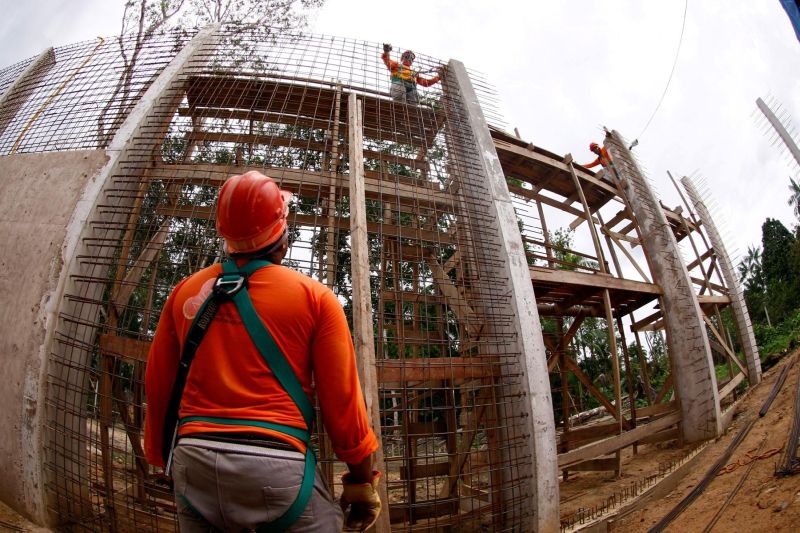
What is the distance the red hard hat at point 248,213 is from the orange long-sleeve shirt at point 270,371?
0.13 m

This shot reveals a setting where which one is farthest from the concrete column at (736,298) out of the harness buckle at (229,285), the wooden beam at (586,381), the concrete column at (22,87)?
the concrete column at (22,87)

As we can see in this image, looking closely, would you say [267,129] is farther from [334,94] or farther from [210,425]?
[210,425]

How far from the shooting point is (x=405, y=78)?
6633 mm

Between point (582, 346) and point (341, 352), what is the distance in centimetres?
2200

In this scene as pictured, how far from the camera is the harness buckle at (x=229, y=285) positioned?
1591 mm

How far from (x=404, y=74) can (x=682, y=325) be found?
20.0 ft

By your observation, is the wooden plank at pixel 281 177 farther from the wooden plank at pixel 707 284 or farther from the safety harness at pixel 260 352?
the wooden plank at pixel 707 284

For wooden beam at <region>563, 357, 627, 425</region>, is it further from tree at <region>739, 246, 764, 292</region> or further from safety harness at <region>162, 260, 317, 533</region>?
tree at <region>739, 246, 764, 292</region>

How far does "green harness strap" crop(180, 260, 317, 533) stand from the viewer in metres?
1.45

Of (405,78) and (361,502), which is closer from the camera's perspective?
(361,502)

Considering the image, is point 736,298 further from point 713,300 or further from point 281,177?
point 281,177

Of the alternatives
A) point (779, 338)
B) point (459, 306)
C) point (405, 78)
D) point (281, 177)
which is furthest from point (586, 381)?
point (779, 338)

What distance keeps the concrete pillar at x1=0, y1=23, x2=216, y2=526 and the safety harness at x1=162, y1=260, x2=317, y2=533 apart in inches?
126

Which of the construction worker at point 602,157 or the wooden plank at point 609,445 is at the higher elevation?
the construction worker at point 602,157
